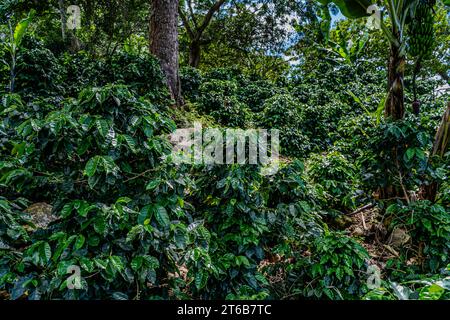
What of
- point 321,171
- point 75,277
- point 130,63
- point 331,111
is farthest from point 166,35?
point 75,277

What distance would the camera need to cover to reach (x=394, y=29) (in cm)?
257

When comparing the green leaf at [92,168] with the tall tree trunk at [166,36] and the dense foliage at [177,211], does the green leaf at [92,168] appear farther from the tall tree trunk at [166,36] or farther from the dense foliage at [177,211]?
the tall tree trunk at [166,36]

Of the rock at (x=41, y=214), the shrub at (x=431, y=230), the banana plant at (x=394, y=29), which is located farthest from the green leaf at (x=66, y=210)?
the banana plant at (x=394, y=29)

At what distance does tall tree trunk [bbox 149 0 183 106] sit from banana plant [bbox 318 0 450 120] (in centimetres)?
349

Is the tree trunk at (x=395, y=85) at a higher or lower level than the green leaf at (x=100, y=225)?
higher

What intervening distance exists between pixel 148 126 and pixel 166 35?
4196mm

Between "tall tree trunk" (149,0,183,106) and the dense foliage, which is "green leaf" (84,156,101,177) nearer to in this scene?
the dense foliage

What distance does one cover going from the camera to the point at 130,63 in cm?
507

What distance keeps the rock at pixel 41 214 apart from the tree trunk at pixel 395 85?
3.17 metres

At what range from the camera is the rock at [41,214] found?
9.25ft

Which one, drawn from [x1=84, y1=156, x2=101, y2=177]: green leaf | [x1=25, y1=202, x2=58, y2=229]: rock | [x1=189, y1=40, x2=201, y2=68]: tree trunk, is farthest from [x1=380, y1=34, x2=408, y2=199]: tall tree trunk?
[x1=189, y1=40, x2=201, y2=68]: tree trunk

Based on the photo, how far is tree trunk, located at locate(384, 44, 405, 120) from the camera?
2.65 m

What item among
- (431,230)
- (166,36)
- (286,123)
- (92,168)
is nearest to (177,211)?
(92,168)

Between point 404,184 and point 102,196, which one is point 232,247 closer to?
point 102,196
